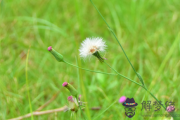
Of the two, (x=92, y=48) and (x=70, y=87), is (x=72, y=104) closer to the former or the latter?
(x=70, y=87)

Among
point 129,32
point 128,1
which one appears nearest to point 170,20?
point 129,32

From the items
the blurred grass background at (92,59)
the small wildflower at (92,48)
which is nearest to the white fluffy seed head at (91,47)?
the small wildflower at (92,48)

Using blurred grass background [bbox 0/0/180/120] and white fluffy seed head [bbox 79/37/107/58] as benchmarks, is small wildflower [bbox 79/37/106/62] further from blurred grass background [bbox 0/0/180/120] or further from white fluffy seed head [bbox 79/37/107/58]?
blurred grass background [bbox 0/0/180/120]

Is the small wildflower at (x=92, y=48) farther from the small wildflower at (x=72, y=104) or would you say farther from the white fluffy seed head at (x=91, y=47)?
the small wildflower at (x=72, y=104)

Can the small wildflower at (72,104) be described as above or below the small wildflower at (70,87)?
below

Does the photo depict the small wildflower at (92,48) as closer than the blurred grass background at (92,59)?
Yes

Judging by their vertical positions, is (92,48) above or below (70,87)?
above

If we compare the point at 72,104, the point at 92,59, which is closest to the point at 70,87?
the point at 72,104

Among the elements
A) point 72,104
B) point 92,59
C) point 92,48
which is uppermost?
point 92,59
